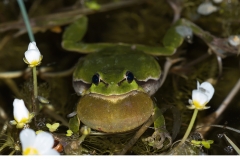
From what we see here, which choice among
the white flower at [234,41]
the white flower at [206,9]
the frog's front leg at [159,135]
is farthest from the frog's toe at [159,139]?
the white flower at [206,9]

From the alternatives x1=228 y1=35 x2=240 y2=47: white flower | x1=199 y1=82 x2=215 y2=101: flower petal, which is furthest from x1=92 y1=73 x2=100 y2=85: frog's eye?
x1=228 y1=35 x2=240 y2=47: white flower

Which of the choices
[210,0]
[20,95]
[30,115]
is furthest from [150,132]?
[210,0]

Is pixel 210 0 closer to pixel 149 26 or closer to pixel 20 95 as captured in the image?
pixel 149 26

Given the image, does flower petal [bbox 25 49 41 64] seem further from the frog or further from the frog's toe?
the frog's toe

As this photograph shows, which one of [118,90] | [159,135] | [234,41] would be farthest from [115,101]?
[234,41]

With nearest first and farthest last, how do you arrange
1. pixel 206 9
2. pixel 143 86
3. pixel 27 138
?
pixel 27 138 < pixel 143 86 < pixel 206 9

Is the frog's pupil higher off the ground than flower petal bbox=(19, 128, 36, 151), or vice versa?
the frog's pupil

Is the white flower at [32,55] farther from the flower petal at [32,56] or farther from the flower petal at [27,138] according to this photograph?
the flower petal at [27,138]

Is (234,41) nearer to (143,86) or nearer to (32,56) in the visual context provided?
(143,86)
